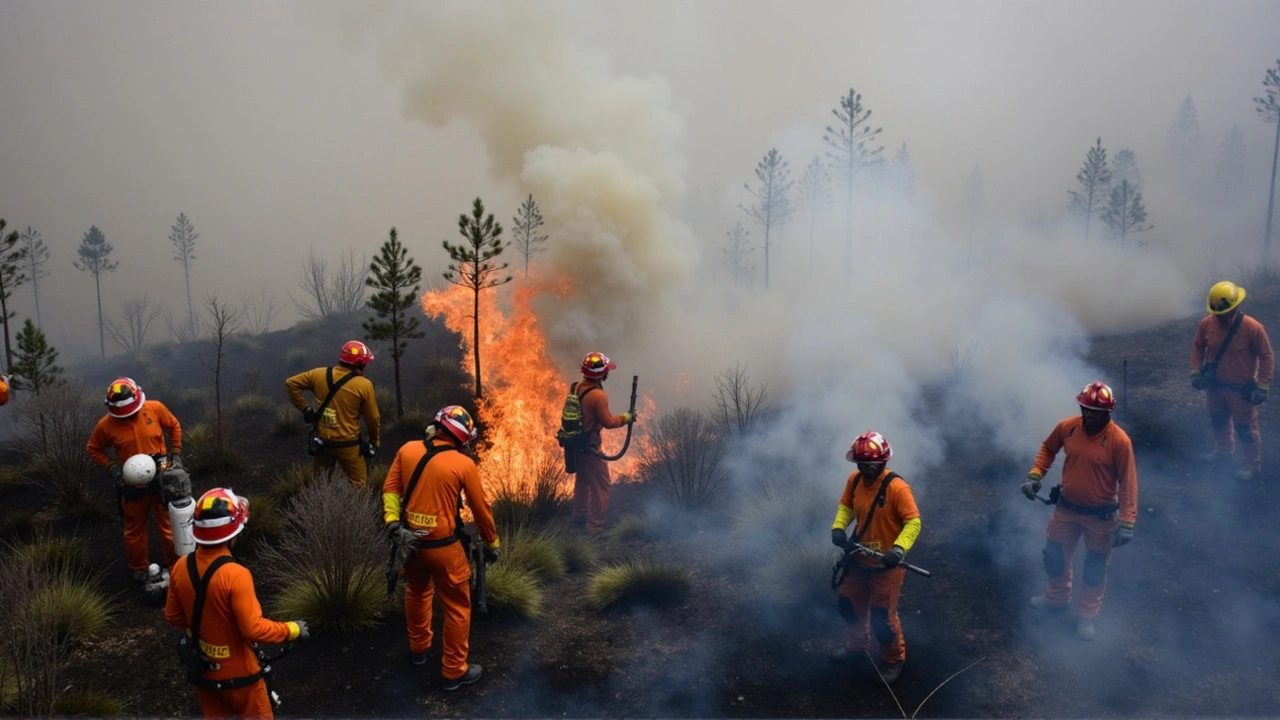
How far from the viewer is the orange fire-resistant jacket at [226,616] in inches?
138

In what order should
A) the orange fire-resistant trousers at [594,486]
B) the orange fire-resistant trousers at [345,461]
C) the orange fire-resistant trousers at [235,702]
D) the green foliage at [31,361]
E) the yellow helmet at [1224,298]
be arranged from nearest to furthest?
the orange fire-resistant trousers at [235,702], the yellow helmet at [1224,298], the orange fire-resistant trousers at [345,461], the orange fire-resistant trousers at [594,486], the green foliage at [31,361]

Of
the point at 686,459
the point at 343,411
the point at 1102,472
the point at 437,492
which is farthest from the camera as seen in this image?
the point at 686,459

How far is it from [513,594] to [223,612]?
3.03 metres

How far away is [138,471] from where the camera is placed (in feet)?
20.3

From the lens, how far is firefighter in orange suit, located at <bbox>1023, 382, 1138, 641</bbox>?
17.6 ft

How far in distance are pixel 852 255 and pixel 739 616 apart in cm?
3271

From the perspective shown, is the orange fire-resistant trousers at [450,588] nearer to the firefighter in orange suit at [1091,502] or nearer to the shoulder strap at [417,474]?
the shoulder strap at [417,474]

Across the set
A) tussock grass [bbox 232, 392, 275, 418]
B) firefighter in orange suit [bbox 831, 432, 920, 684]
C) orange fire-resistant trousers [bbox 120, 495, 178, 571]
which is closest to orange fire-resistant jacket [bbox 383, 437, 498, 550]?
firefighter in orange suit [bbox 831, 432, 920, 684]

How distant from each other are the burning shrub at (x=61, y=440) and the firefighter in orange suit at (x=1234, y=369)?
Answer: 46.4 feet

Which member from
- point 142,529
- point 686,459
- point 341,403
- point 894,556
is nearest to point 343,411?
point 341,403

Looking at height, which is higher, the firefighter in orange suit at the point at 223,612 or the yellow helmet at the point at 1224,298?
the yellow helmet at the point at 1224,298

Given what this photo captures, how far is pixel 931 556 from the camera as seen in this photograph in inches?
288

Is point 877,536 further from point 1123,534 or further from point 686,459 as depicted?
point 686,459

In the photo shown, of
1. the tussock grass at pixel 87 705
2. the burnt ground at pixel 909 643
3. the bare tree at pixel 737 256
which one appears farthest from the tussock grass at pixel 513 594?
the bare tree at pixel 737 256
